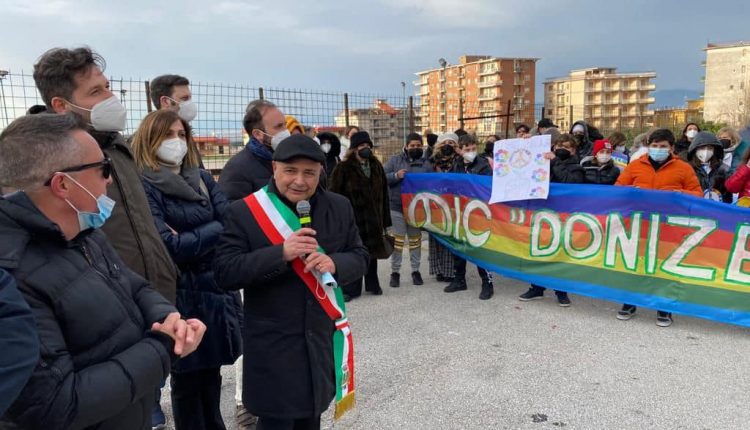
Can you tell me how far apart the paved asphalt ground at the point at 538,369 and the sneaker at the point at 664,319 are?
84 mm

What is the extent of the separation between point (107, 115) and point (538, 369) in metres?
3.49

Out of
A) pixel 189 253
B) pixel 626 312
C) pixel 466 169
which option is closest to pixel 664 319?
pixel 626 312

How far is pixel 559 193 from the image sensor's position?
5.75m

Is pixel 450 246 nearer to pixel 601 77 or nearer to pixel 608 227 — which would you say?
pixel 608 227

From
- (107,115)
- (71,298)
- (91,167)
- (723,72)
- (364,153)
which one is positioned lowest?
(71,298)

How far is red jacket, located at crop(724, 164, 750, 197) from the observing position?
210 inches

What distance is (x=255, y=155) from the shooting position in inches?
138

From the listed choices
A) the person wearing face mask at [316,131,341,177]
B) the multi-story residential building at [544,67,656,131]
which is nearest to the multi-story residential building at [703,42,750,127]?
the multi-story residential building at [544,67,656,131]

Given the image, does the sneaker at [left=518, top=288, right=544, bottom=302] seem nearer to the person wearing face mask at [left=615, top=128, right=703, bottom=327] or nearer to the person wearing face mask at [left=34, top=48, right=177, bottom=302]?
the person wearing face mask at [left=615, top=128, right=703, bottom=327]

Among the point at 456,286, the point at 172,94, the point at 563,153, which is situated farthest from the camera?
the point at 456,286

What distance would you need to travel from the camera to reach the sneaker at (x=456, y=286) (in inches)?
250

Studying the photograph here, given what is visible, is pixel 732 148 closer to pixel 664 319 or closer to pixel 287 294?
pixel 664 319

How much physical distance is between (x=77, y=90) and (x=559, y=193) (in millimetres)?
4741

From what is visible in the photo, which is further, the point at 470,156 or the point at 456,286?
the point at 470,156
